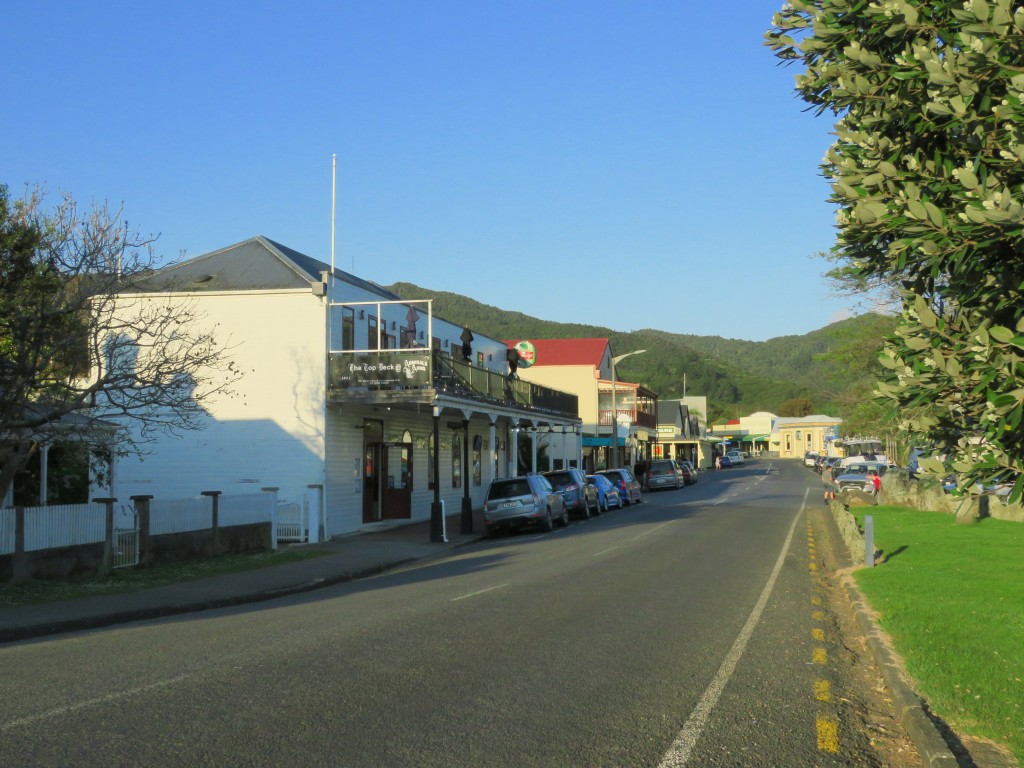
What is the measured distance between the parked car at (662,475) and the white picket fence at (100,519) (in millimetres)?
36816

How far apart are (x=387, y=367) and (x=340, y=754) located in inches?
825

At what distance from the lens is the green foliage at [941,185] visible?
229 inches

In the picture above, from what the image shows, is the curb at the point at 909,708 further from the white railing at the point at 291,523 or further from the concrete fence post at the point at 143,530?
the white railing at the point at 291,523

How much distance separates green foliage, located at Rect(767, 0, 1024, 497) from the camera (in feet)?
19.1

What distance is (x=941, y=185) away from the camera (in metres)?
6.69

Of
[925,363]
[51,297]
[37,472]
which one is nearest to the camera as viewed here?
[925,363]

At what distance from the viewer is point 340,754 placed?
244 inches

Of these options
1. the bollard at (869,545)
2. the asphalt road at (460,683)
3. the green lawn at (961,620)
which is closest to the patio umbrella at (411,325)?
the green lawn at (961,620)

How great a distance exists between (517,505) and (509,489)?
2.63ft

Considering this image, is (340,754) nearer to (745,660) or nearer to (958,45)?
(745,660)

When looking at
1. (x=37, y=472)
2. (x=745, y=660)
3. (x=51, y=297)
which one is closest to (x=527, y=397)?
(x=37, y=472)

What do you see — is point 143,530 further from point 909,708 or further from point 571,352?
point 571,352

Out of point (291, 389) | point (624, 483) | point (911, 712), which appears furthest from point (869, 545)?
point (624, 483)

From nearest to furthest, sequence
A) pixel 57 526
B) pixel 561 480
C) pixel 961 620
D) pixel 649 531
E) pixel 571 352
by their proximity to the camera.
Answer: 1. pixel 961 620
2. pixel 57 526
3. pixel 649 531
4. pixel 561 480
5. pixel 571 352
